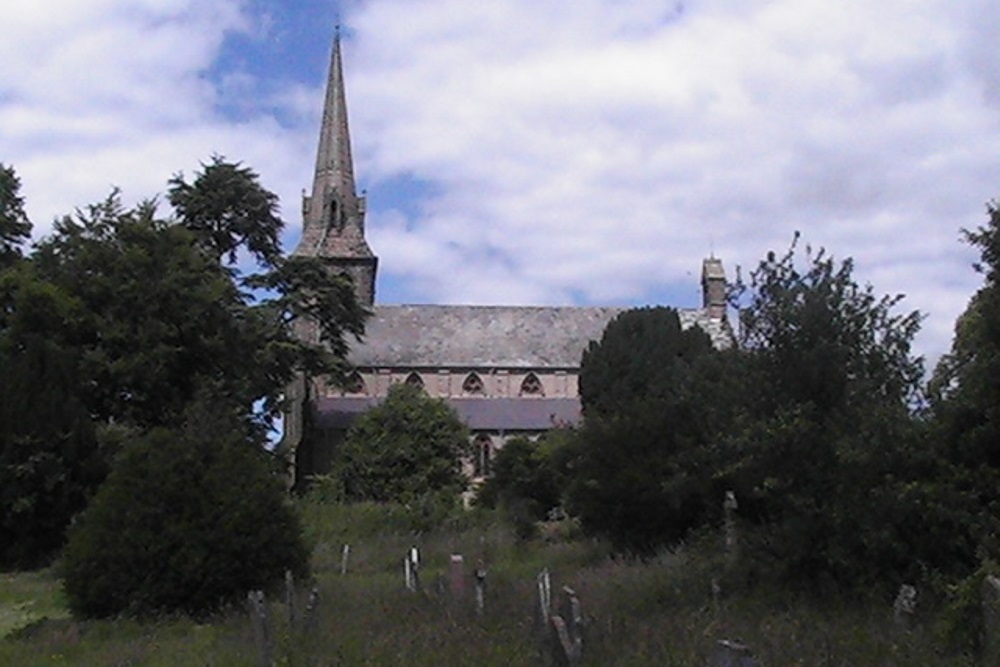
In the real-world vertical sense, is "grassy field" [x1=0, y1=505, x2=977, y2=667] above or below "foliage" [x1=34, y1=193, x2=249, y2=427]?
below

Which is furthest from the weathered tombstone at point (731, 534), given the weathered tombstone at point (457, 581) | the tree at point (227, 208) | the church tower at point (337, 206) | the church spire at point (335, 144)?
the church spire at point (335, 144)

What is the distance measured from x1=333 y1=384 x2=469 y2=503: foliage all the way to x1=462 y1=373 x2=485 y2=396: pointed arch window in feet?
43.6

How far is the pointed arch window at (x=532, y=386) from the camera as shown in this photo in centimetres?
7119

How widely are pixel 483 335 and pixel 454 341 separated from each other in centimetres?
192

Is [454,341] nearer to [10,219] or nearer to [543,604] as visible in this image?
[10,219]

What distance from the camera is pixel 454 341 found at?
72.1 m

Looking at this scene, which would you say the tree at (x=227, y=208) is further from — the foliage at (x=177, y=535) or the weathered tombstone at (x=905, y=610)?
the weathered tombstone at (x=905, y=610)

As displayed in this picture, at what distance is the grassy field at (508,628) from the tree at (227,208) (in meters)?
24.5

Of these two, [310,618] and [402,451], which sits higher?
[402,451]

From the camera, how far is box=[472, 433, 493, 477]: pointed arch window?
215ft

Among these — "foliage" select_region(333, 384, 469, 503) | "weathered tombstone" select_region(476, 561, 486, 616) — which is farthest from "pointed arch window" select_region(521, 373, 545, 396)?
"weathered tombstone" select_region(476, 561, 486, 616)

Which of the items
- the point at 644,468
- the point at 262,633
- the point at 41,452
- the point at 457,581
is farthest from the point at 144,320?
the point at 262,633

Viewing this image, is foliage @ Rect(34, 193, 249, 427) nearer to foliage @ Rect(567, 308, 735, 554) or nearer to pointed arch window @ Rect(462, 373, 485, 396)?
foliage @ Rect(567, 308, 735, 554)

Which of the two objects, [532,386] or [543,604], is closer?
[543,604]
